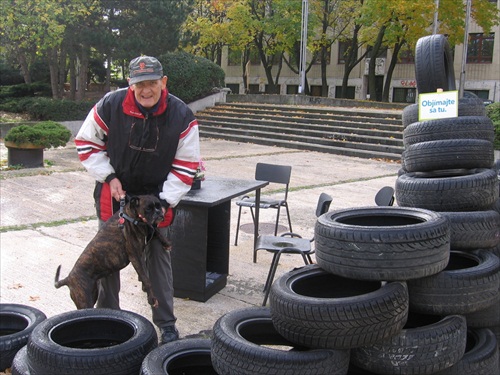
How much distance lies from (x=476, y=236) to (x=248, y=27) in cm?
3164

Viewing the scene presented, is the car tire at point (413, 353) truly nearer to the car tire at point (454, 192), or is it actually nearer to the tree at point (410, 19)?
the car tire at point (454, 192)

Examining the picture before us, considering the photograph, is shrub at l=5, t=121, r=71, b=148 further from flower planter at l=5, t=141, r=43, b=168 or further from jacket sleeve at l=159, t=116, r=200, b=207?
jacket sleeve at l=159, t=116, r=200, b=207

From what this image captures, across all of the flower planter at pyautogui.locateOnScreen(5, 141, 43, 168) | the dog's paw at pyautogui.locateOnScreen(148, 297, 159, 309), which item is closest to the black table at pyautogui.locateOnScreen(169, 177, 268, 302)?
the dog's paw at pyautogui.locateOnScreen(148, 297, 159, 309)

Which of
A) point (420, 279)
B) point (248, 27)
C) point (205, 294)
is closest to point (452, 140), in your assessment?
point (420, 279)

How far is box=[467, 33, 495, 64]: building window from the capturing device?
125 feet

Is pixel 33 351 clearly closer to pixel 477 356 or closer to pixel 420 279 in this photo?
pixel 420 279

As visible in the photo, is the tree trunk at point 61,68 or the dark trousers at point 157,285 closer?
the dark trousers at point 157,285

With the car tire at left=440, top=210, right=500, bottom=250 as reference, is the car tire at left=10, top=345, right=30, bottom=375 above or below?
below

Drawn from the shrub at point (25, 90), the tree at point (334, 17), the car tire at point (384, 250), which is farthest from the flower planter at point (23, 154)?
the tree at point (334, 17)

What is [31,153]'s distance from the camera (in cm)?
1255

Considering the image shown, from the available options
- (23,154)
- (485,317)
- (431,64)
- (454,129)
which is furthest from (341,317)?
(23,154)

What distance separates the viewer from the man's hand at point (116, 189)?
12.4 ft

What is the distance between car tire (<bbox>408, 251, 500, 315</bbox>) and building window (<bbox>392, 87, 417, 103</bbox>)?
1559 inches

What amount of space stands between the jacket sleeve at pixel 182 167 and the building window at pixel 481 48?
38.9 m
